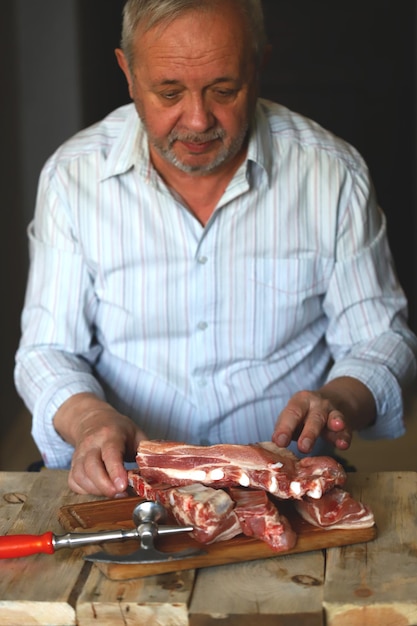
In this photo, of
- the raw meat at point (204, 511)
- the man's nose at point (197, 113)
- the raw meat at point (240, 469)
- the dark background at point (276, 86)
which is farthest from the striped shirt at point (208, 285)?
the dark background at point (276, 86)

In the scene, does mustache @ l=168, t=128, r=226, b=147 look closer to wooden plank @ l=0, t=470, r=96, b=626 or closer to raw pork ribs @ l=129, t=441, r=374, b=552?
raw pork ribs @ l=129, t=441, r=374, b=552

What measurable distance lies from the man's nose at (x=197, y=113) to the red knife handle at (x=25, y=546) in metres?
0.99

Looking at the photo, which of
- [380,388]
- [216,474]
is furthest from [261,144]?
[216,474]

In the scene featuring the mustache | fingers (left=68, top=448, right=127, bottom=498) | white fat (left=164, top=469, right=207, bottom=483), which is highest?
the mustache

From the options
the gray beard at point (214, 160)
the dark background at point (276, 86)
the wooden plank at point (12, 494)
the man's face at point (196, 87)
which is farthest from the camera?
the dark background at point (276, 86)

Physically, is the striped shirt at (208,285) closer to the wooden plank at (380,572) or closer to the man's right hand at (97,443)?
the man's right hand at (97,443)

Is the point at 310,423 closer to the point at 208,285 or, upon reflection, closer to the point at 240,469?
the point at 240,469

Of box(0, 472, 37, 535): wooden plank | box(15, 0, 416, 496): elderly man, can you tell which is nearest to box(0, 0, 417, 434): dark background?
box(15, 0, 416, 496): elderly man

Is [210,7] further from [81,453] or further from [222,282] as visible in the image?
[81,453]

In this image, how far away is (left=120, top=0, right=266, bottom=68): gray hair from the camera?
2.14 m

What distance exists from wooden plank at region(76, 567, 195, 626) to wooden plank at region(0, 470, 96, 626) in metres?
0.03

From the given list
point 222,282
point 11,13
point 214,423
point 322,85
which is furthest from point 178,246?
point 322,85

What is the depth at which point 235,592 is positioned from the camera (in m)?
1.49

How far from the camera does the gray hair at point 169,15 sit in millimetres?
2145
